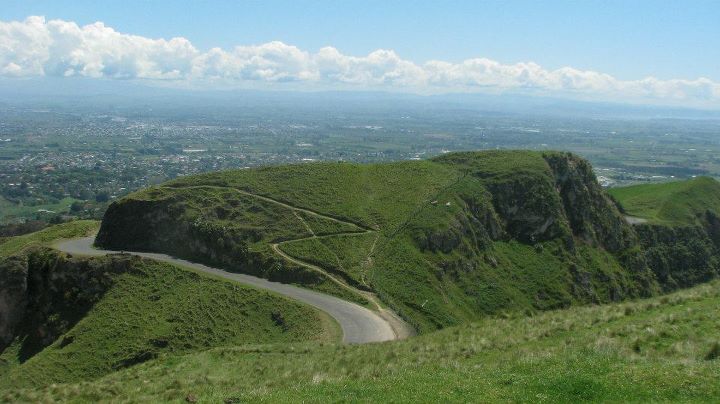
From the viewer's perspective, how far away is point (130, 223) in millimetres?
63812

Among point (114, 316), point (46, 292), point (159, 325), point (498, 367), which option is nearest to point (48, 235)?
point (46, 292)

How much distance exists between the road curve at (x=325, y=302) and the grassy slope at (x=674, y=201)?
212ft

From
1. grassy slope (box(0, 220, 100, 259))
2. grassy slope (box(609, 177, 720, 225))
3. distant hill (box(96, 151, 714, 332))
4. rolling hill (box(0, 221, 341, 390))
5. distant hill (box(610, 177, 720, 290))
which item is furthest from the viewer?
grassy slope (box(609, 177, 720, 225))

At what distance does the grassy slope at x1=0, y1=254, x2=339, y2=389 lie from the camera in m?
42.7

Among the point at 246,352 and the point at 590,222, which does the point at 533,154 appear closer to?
the point at 590,222

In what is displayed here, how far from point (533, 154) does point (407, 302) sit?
4367 centimetres

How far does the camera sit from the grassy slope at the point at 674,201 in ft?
311

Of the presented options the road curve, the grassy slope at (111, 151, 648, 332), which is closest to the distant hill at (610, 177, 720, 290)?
the grassy slope at (111, 151, 648, 332)

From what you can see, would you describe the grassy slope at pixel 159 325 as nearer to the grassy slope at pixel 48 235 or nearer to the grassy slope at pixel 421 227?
the grassy slope at pixel 421 227

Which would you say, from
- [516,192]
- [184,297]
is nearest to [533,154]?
[516,192]

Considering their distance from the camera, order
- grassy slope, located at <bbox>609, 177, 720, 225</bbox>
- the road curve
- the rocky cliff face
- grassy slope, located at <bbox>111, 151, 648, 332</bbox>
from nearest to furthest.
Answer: the road curve
the rocky cliff face
grassy slope, located at <bbox>111, 151, 648, 332</bbox>
grassy slope, located at <bbox>609, 177, 720, 225</bbox>

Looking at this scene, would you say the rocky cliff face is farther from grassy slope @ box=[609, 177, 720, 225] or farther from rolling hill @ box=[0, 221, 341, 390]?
grassy slope @ box=[609, 177, 720, 225]

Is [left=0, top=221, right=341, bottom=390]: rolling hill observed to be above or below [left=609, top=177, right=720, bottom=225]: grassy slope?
below

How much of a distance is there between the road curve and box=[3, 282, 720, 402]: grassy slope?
1252cm
